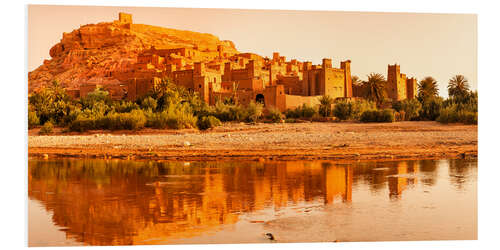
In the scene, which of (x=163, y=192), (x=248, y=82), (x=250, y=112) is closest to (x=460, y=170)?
→ (x=163, y=192)

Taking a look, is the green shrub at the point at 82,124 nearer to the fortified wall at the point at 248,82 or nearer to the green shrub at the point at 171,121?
the green shrub at the point at 171,121

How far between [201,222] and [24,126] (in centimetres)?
275

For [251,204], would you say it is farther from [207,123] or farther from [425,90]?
[207,123]

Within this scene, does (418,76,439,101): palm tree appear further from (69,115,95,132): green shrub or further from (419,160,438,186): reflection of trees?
(69,115,95,132): green shrub

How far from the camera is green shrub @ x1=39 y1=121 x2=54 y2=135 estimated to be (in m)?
12.9

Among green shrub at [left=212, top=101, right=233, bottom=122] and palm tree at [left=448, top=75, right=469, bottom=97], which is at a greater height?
palm tree at [left=448, top=75, right=469, bottom=97]

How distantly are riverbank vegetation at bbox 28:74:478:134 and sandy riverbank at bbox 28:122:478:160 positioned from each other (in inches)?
→ 19.5

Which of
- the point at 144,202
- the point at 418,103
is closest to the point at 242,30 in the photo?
the point at 144,202

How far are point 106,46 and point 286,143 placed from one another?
129 ft

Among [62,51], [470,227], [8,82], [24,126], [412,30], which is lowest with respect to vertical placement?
[470,227]

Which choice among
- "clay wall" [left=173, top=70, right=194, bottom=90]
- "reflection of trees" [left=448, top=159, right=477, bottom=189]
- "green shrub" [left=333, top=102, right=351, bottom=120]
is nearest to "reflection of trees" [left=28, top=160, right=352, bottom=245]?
"reflection of trees" [left=448, top=159, right=477, bottom=189]

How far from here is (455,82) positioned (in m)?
9.72

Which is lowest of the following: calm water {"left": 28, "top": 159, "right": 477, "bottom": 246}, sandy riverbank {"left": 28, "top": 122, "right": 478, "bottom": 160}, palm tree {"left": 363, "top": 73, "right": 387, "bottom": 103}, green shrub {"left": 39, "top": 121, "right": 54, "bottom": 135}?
calm water {"left": 28, "top": 159, "right": 477, "bottom": 246}
